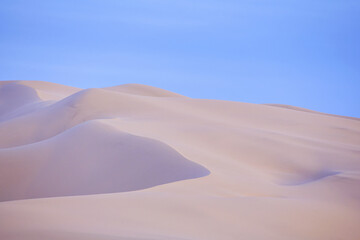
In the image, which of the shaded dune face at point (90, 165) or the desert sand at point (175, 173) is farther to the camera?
the shaded dune face at point (90, 165)

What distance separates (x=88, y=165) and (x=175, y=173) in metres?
2.44

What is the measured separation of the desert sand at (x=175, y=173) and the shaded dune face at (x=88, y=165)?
25 mm

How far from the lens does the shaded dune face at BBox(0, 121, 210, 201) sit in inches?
303

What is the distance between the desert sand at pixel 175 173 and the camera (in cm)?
381

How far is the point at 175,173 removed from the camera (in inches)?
285

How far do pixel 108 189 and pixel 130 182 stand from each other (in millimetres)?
494

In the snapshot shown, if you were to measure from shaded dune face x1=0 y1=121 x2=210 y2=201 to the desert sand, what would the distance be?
0.02 meters

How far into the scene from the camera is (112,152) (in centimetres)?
886

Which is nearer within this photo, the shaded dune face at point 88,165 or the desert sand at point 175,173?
the desert sand at point 175,173

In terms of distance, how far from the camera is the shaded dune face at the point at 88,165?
25.3 ft

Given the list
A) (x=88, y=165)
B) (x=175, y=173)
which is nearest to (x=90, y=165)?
(x=88, y=165)

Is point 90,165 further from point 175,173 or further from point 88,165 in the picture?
point 175,173

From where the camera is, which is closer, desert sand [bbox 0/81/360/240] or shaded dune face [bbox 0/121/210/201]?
desert sand [bbox 0/81/360/240]

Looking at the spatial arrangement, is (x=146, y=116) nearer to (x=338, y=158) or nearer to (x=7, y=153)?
(x=7, y=153)
